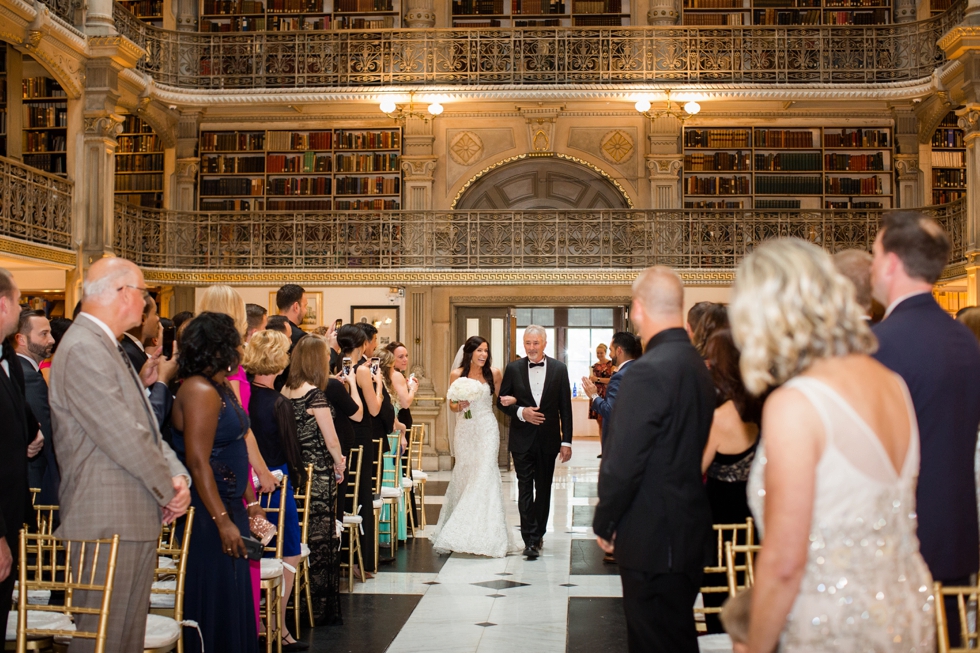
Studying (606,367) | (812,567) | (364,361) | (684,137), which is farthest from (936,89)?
(812,567)

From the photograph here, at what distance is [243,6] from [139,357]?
11.1 metres

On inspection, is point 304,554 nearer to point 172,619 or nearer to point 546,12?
point 172,619

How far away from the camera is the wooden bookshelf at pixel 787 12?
557 inches

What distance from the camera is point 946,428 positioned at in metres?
2.53

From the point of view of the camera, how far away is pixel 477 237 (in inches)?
551

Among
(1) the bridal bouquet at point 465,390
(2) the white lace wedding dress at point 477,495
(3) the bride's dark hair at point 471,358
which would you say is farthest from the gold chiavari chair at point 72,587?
(3) the bride's dark hair at point 471,358

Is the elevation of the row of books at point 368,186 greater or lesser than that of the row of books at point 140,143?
lesser

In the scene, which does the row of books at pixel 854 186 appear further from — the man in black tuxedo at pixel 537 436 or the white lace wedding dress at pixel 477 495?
the white lace wedding dress at pixel 477 495

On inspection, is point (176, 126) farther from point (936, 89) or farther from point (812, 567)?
point (812, 567)

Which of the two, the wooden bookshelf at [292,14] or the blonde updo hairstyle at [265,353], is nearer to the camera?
the blonde updo hairstyle at [265,353]

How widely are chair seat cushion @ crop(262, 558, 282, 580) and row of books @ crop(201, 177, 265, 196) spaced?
436 inches

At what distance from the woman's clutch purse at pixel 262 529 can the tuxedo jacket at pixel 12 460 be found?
3.55ft

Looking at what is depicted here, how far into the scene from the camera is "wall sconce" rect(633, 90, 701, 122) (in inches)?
526

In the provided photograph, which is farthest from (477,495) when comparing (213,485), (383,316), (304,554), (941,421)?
(383,316)
